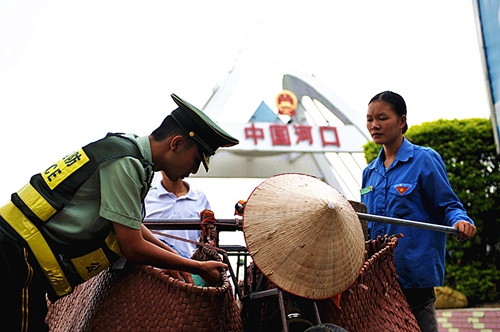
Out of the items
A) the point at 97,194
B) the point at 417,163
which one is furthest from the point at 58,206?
the point at 417,163

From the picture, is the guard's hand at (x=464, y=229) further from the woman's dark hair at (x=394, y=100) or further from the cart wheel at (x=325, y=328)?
the cart wheel at (x=325, y=328)

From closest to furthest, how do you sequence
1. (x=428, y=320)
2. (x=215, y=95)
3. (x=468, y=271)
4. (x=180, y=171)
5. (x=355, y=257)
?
(x=355, y=257), (x=180, y=171), (x=428, y=320), (x=468, y=271), (x=215, y=95)

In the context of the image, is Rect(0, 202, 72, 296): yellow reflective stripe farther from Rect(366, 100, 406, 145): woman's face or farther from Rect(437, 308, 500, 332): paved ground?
Rect(437, 308, 500, 332): paved ground

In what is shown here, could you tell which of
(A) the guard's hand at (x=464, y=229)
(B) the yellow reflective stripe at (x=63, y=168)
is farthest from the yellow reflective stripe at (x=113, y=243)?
(A) the guard's hand at (x=464, y=229)

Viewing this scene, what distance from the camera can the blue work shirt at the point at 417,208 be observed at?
2.85 m

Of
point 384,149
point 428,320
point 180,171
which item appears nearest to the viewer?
point 180,171

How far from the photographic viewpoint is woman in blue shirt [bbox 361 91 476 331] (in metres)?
2.85

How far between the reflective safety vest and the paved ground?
589 centimetres

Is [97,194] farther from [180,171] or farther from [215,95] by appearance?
[215,95]

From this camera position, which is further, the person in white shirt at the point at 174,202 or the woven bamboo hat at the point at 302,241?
the person in white shirt at the point at 174,202

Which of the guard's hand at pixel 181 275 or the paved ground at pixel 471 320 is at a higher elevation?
the guard's hand at pixel 181 275

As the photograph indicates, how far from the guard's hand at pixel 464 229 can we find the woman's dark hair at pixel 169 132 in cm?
149

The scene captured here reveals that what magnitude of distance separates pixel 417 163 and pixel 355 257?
1254mm

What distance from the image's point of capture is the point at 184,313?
1937 mm
